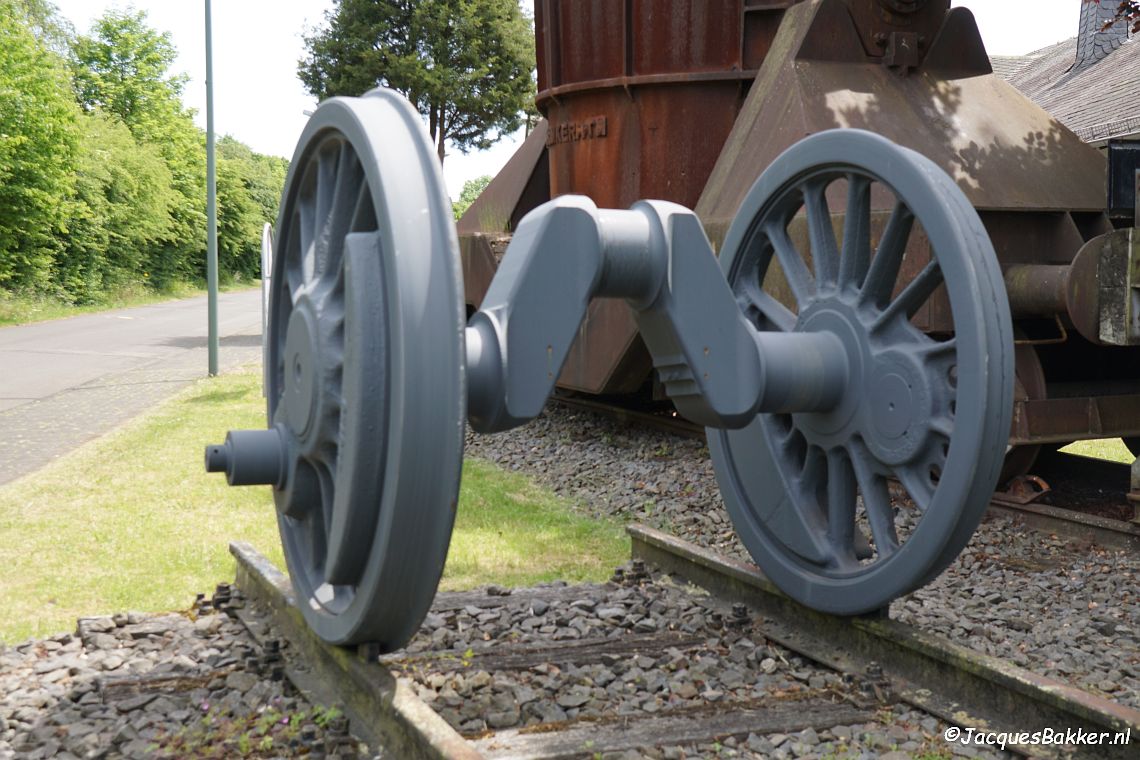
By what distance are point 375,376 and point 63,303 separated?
106ft

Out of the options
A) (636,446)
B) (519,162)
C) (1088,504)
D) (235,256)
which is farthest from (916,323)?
(235,256)

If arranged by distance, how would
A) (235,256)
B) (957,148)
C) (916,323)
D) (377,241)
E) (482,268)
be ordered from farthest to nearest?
(235,256) < (482,268) < (957,148) < (916,323) < (377,241)

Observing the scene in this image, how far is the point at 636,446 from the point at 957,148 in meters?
3.39

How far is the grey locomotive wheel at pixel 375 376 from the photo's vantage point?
285 centimetres

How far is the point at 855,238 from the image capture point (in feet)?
13.0

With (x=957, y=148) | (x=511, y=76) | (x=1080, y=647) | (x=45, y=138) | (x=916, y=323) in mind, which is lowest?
(x=1080, y=647)

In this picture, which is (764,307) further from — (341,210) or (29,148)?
(29,148)

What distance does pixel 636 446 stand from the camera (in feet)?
29.6

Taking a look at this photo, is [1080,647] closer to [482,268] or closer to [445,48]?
[482,268]

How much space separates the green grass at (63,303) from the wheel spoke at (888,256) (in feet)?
82.9

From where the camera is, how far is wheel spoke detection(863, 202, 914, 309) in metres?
3.78

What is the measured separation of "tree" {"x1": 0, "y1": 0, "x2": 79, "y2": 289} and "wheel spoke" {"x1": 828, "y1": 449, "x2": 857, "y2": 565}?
25.5 meters

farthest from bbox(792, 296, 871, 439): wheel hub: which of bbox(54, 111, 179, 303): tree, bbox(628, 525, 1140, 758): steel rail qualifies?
bbox(54, 111, 179, 303): tree

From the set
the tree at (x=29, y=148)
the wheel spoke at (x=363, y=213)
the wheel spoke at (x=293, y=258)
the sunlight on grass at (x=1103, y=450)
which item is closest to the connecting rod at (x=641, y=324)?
the wheel spoke at (x=363, y=213)
